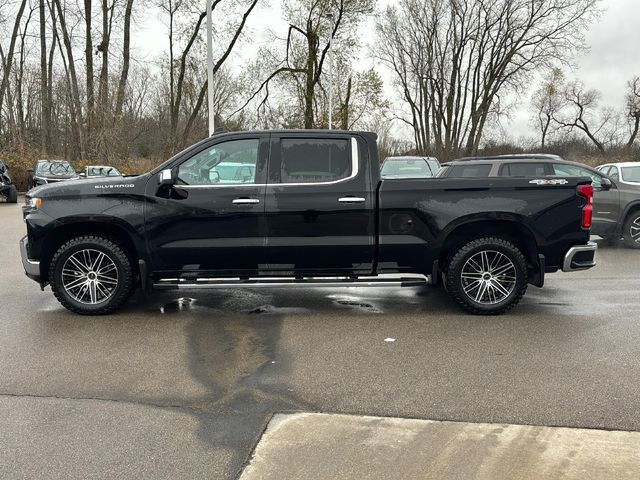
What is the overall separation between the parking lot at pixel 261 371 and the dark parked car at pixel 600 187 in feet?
14.4

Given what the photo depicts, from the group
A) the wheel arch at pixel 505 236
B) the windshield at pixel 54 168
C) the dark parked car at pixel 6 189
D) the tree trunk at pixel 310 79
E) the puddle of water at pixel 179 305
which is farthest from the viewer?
the tree trunk at pixel 310 79

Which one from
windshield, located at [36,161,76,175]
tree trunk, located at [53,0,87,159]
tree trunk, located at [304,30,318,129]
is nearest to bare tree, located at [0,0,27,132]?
tree trunk, located at [53,0,87,159]

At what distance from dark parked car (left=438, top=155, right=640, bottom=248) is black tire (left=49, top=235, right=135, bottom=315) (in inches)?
293

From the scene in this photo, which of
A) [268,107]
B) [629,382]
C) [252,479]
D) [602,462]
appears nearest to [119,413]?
[252,479]

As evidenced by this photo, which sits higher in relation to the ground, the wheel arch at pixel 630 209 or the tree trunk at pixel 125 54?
the tree trunk at pixel 125 54

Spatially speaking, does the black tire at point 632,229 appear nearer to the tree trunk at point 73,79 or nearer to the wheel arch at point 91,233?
the wheel arch at point 91,233

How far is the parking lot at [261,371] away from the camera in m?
3.39

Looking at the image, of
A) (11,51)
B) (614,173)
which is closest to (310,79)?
(11,51)

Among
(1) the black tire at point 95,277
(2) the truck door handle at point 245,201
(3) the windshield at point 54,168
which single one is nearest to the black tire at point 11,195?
(3) the windshield at point 54,168

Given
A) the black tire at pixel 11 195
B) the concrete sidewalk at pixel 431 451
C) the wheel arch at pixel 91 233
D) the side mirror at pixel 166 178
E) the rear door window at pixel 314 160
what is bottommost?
the concrete sidewalk at pixel 431 451

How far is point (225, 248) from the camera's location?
5.96 metres

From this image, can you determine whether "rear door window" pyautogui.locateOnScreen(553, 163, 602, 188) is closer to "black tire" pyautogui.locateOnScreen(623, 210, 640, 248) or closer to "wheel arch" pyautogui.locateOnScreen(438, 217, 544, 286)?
"black tire" pyautogui.locateOnScreen(623, 210, 640, 248)

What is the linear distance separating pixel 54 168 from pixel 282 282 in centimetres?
2289

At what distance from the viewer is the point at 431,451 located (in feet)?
10.6
